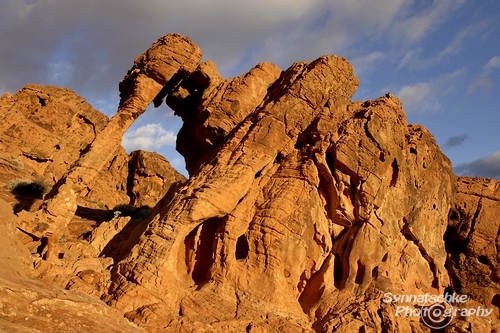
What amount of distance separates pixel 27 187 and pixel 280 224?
576 inches

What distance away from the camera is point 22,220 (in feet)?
43.4

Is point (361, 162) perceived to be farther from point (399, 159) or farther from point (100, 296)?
point (100, 296)

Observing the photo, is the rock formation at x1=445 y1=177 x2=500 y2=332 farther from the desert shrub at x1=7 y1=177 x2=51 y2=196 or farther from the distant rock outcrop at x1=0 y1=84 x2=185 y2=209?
the distant rock outcrop at x1=0 y1=84 x2=185 y2=209

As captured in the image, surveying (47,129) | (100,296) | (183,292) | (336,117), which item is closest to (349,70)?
(336,117)

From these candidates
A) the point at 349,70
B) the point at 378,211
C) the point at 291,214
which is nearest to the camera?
the point at 291,214

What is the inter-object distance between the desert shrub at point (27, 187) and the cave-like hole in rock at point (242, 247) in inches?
510

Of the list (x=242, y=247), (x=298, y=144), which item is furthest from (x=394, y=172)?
(x=242, y=247)

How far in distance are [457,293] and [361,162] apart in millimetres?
6736

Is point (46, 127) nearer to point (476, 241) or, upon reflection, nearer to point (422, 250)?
point (422, 250)

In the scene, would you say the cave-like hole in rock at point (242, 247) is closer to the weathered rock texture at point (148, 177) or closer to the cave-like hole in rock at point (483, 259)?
the cave-like hole in rock at point (483, 259)

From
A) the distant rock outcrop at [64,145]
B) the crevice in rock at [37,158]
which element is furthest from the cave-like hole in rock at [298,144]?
the crevice in rock at [37,158]

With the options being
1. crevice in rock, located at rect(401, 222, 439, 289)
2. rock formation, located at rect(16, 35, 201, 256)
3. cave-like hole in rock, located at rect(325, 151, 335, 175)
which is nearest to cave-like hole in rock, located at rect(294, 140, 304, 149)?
cave-like hole in rock, located at rect(325, 151, 335, 175)

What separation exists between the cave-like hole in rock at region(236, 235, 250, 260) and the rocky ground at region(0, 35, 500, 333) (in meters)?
0.07

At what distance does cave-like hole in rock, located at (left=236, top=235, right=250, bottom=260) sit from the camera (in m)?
14.4
